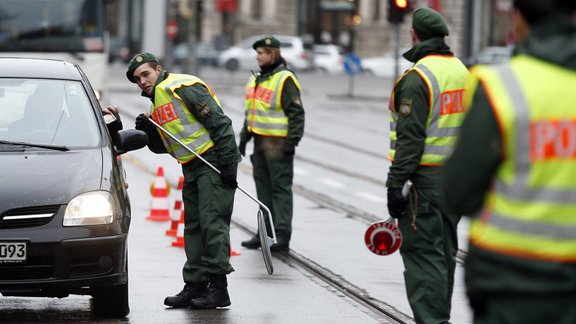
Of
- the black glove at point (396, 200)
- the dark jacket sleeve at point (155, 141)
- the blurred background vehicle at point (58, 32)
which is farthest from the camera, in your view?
the blurred background vehicle at point (58, 32)

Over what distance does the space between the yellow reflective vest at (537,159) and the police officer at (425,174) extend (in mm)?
3006

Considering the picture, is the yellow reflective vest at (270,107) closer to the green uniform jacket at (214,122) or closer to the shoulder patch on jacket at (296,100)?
the shoulder patch on jacket at (296,100)

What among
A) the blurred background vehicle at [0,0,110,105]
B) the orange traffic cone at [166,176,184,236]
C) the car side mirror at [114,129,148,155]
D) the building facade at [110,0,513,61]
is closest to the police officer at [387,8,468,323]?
the car side mirror at [114,129,148,155]

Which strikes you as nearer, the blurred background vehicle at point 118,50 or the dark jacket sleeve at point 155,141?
the dark jacket sleeve at point 155,141

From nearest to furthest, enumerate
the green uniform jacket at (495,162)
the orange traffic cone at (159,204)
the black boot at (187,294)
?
the green uniform jacket at (495,162) < the black boot at (187,294) < the orange traffic cone at (159,204)

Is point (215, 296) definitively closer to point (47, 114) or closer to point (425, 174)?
point (47, 114)

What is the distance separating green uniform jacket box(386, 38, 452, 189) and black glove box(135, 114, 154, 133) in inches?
84.6

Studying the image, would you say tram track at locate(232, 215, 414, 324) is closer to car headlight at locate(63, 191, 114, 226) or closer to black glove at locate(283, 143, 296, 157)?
black glove at locate(283, 143, 296, 157)

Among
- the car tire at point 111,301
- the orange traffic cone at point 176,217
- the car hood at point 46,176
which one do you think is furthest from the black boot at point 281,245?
the car hood at point 46,176

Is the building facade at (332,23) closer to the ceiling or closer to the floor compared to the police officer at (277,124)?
closer to the floor

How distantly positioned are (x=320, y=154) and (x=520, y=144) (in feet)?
59.7

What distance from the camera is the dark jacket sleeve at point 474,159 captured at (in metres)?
3.87

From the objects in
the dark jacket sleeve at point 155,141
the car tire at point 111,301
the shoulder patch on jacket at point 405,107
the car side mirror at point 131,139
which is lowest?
the car tire at point 111,301

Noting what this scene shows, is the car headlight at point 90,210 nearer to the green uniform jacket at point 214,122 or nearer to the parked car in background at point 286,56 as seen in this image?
the green uniform jacket at point 214,122
